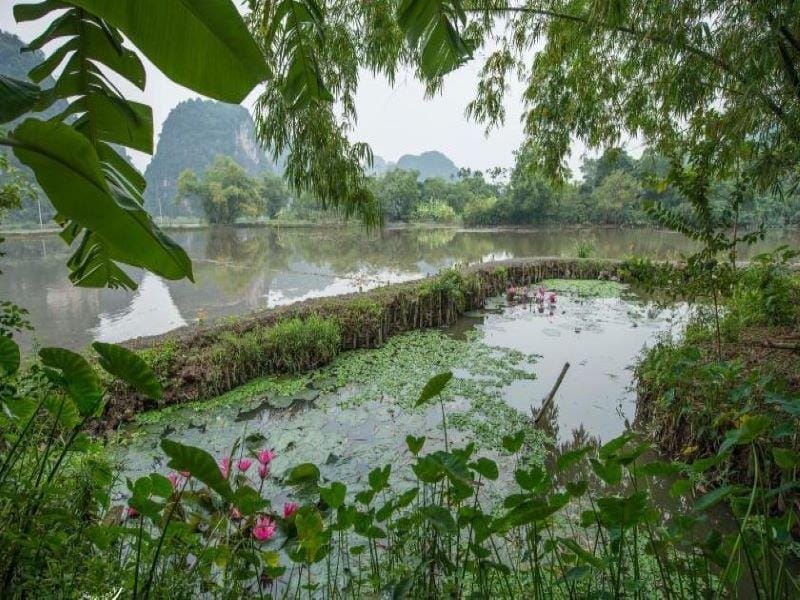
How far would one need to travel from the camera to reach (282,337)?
418 centimetres

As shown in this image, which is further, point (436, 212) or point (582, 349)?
point (436, 212)

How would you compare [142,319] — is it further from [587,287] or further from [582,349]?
[587,287]

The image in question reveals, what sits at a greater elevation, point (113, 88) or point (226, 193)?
point (226, 193)

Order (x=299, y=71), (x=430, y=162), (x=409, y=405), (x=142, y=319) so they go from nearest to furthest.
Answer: (x=299, y=71)
(x=409, y=405)
(x=142, y=319)
(x=430, y=162)

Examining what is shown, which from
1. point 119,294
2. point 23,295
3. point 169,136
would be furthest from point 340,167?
point 169,136

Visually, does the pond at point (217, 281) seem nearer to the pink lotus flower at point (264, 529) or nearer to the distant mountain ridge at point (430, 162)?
the pink lotus flower at point (264, 529)

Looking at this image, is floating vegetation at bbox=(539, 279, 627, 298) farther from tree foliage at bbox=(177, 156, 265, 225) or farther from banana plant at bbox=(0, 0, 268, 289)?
tree foliage at bbox=(177, 156, 265, 225)

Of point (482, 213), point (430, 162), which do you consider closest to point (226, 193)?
point (482, 213)

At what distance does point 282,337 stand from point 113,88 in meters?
3.22

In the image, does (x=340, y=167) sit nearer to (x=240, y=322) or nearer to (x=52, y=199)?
(x=52, y=199)

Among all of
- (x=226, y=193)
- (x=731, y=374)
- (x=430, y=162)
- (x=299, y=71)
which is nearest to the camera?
(x=731, y=374)

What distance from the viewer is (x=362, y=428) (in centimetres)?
317

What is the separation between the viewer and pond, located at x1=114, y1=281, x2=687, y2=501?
2854 mm

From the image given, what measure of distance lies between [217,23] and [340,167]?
203 cm
